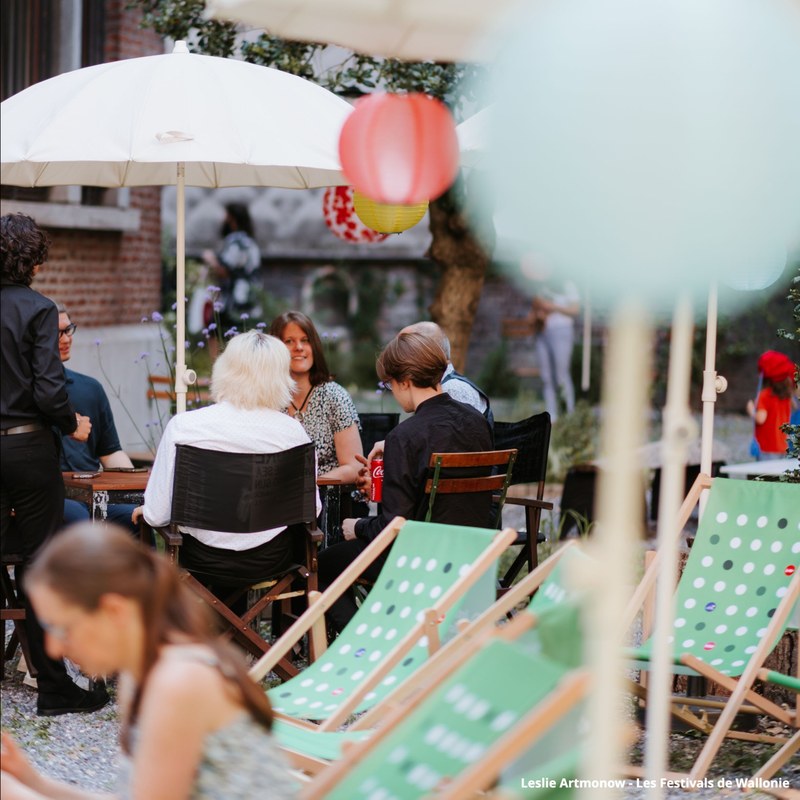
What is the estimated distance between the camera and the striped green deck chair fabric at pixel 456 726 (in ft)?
7.38

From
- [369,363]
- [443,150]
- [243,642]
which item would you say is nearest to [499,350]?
[369,363]

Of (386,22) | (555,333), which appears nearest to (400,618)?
(386,22)

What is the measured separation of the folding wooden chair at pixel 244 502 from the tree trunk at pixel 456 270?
434 cm

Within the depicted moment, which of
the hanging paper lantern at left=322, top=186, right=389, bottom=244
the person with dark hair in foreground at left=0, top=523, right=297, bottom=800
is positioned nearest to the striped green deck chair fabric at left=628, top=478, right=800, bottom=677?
the person with dark hair in foreground at left=0, top=523, right=297, bottom=800

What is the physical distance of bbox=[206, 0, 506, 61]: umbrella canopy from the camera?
2457 millimetres

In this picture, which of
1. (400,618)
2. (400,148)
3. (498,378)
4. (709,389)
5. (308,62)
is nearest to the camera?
(400,148)

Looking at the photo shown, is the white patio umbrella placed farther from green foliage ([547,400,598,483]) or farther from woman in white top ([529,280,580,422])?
woman in white top ([529,280,580,422])

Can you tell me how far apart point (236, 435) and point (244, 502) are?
0.78 ft

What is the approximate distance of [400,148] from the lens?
112 inches

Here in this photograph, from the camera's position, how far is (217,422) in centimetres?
443

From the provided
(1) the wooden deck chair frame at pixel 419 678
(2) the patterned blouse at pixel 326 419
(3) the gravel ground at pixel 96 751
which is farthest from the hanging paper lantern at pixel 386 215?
(1) the wooden deck chair frame at pixel 419 678

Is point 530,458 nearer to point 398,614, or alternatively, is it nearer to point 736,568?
point 736,568

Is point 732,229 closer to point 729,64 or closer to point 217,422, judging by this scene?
point 729,64

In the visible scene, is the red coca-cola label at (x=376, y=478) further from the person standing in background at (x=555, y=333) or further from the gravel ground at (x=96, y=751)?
the person standing in background at (x=555, y=333)
